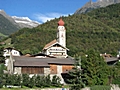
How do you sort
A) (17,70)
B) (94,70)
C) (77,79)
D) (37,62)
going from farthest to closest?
1. (37,62)
2. (17,70)
3. (94,70)
4. (77,79)

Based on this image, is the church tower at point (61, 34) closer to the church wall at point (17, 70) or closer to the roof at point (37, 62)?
the roof at point (37, 62)

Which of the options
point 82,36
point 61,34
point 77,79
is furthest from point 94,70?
point 82,36

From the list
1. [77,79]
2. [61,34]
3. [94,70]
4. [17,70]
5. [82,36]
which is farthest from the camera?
[82,36]

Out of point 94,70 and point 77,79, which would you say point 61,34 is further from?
point 77,79

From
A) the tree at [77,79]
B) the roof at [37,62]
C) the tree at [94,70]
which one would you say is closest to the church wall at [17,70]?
the roof at [37,62]

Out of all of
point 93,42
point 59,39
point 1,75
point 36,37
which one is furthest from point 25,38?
point 1,75

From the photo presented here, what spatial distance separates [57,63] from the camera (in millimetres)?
60656

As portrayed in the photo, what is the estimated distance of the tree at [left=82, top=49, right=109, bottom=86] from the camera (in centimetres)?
5231

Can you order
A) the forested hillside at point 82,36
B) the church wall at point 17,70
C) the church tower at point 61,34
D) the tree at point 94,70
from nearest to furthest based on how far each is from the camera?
1. the tree at point 94,70
2. the church wall at point 17,70
3. the church tower at point 61,34
4. the forested hillside at point 82,36

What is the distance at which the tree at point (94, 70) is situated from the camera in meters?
52.3

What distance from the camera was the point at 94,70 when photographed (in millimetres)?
52531

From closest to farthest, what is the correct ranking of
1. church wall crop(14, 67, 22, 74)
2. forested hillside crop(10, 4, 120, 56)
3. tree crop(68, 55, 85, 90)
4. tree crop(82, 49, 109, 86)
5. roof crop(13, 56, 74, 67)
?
tree crop(68, 55, 85, 90) < tree crop(82, 49, 109, 86) < church wall crop(14, 67, 22, 74) < roof crop(13, 56, 74, 67) < forested hillside crop(10, 4, 120, 56)

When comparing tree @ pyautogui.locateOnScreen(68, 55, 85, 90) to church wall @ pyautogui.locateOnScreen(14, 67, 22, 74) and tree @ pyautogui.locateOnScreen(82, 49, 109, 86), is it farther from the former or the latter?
church wall @ pyautogui.locateOnScreen(14, 67, 22, 74)

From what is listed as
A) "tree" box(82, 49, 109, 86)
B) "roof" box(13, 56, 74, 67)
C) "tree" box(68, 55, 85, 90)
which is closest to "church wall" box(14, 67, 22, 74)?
"roof" box(13, 56, 74, 67)
